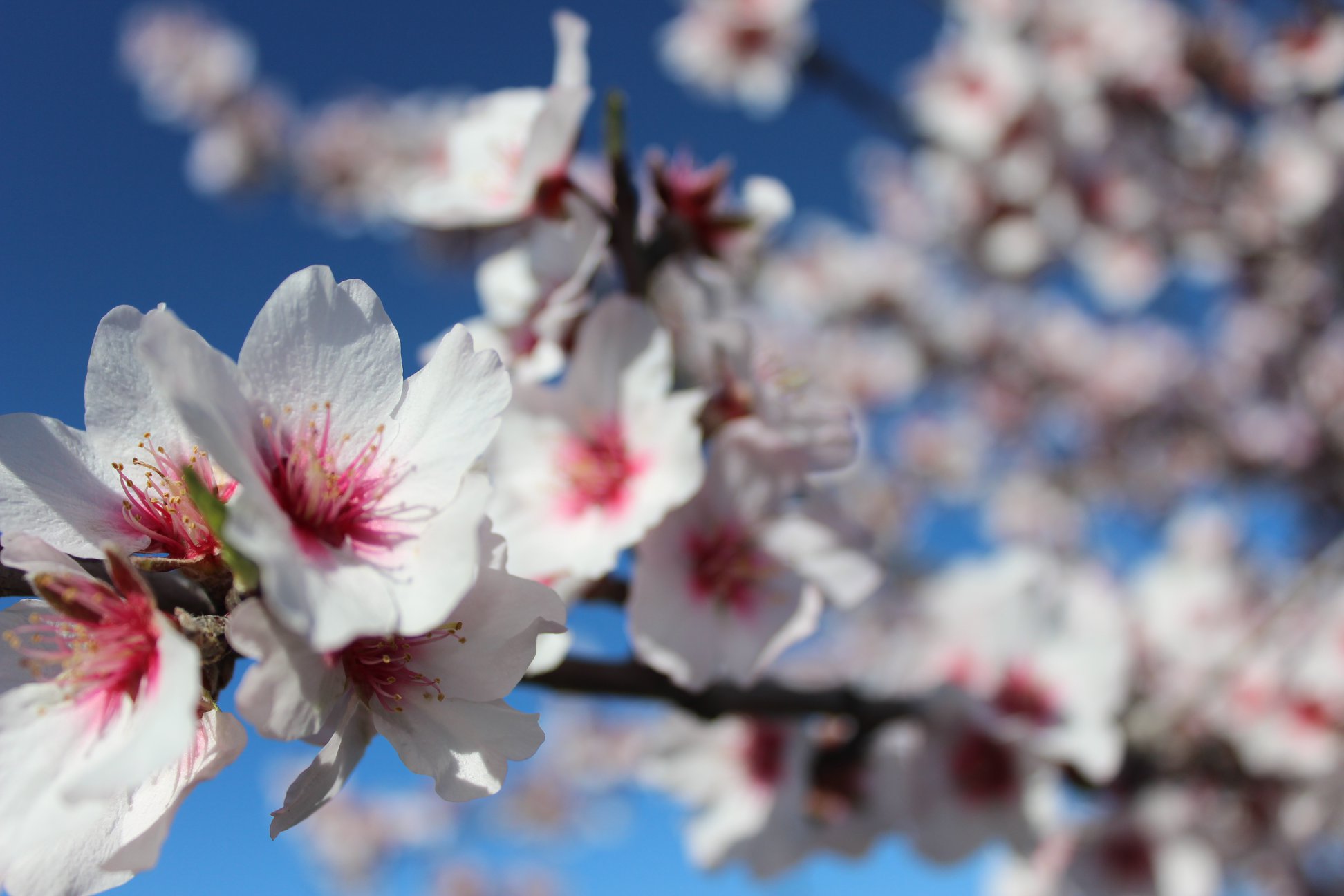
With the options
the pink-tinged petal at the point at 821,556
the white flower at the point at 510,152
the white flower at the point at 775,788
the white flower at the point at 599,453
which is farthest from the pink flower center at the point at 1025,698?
the white flower at the point at 510,152

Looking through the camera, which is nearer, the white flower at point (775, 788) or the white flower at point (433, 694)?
the white flower at point (433, 694)

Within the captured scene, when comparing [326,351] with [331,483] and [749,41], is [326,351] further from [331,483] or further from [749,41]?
[749,41]

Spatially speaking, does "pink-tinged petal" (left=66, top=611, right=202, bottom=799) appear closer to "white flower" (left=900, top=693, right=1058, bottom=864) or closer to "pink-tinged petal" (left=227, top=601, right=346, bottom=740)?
"pink-tinged petal" (left=227, top=601, right=346, bottom=740)

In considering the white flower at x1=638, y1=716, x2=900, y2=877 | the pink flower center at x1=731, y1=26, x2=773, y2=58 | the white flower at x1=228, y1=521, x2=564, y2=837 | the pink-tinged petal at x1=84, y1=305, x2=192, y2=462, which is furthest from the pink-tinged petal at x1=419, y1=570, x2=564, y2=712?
the pink flower center at x1=731, y1=26, x2=773, y2=58

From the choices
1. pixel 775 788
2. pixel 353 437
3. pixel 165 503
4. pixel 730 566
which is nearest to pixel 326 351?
pixel 353 437

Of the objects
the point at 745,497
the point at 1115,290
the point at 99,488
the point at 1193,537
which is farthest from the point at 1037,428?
the point at 99,488

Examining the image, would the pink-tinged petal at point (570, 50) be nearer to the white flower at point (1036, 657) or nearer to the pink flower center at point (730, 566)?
the pink flower center at point (730, 566)

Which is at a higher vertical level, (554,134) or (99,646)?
(554,134)
